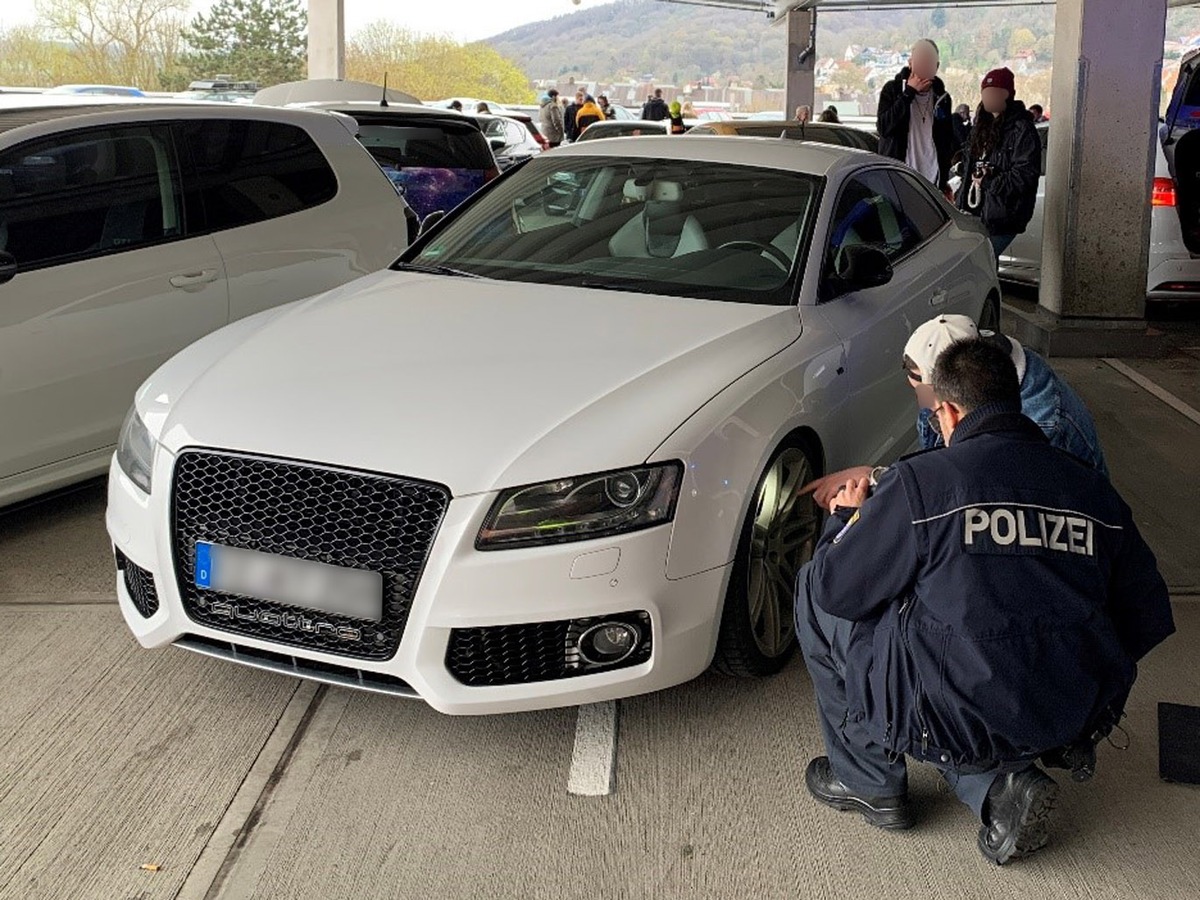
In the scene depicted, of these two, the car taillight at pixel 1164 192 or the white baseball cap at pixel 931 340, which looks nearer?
the white baseball cap at pixel 931 340

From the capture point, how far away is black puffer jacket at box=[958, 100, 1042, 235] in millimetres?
7793

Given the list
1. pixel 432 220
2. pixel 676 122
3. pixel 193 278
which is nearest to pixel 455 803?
pixel 432 220

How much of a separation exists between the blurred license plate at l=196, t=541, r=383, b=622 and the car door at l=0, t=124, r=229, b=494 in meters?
1.67

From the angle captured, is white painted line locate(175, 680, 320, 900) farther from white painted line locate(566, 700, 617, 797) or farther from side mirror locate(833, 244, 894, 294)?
side mirror locate(833, 244, 894, 294)

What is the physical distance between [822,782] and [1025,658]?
734mm

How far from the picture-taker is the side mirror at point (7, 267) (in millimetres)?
4602

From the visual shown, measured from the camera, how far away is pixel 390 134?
351 inches

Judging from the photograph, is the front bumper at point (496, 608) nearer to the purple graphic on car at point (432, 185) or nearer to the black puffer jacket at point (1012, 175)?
the black puffer jacket at point (1012, 175)

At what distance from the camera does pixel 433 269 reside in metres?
4.73

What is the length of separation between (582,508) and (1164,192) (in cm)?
704

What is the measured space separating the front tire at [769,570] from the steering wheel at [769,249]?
28.1 inches

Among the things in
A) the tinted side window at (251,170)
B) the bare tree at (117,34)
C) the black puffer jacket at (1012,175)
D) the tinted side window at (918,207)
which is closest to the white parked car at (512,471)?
the tinted side window at (918,207)

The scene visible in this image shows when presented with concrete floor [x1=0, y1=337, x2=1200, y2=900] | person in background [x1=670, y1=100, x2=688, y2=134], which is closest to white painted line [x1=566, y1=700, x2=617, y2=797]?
concrete floor [x1=0, y1=337, x2=1200, y2=900]

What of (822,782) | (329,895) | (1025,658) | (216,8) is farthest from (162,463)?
(216,8)
